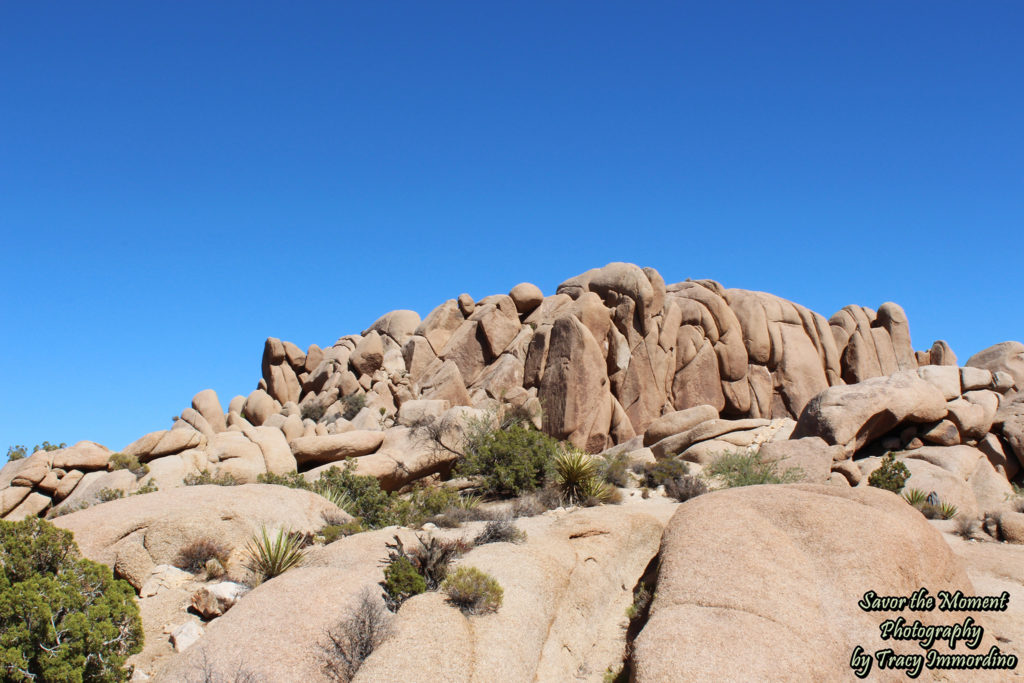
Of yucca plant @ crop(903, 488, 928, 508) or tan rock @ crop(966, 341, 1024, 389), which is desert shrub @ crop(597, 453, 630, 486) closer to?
yucca plant @ crop(903, 488, 928, 508)

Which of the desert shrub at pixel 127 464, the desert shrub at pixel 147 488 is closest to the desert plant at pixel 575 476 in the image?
the desert shrub at pixel 147 488

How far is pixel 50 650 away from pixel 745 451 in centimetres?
2163

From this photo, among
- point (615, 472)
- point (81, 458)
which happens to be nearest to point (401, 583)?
point (615, 472)

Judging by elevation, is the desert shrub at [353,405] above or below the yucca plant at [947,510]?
above

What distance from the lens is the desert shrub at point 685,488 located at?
19328mm

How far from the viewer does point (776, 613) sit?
29.7ft

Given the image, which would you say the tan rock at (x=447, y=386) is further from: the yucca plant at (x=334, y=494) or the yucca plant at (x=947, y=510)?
the yucca plant at (x=947, y=510)

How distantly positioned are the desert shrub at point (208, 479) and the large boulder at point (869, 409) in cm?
2048

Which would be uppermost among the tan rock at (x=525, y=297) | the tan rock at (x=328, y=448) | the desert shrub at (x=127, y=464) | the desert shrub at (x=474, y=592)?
the tan rock at (x=525, y=297)

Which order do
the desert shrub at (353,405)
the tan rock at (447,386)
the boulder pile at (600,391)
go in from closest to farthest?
1. the boulder pile at (600,391)
2. the tan rock at (447,386)
3. the desert shrub at (353,405)

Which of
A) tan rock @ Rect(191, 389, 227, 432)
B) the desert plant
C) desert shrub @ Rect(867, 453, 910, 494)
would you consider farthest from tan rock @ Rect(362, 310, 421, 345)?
desert shrub @ Rect(867, 453, 910, 494)

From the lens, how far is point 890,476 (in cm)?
2162

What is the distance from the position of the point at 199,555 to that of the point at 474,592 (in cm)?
649

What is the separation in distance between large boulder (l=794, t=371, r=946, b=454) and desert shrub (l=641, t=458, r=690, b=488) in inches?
248
